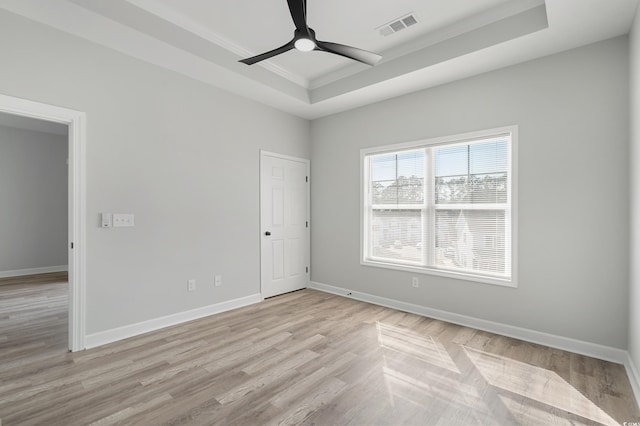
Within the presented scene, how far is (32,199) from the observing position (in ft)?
20.7

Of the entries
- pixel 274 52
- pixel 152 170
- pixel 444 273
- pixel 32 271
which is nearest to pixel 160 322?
pixel 152 170

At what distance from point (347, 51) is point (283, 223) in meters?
2.80

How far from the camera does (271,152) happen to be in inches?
181

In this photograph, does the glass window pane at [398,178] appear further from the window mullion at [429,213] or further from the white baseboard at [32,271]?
the white baseboard at [32,271]

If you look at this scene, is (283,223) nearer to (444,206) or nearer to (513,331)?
(444,206)

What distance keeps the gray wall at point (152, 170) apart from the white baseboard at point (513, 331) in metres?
1.92

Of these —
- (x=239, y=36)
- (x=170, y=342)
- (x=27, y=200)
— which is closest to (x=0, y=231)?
(x=27, y=200)

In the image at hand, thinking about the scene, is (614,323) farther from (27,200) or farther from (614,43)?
(27,200)

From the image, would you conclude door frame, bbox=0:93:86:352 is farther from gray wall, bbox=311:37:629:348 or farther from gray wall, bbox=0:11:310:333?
gray wall, bbox=311:37:629:348

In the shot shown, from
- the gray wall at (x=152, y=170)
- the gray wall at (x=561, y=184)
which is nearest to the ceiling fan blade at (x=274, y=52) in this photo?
the gray wall at (x=152, y=170)

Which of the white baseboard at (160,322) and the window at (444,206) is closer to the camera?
the white baseboard at (160,322)

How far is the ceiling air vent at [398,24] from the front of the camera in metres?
2.94

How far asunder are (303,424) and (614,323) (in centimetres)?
283

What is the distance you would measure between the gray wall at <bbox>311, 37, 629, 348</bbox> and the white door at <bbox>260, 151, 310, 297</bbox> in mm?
2026
